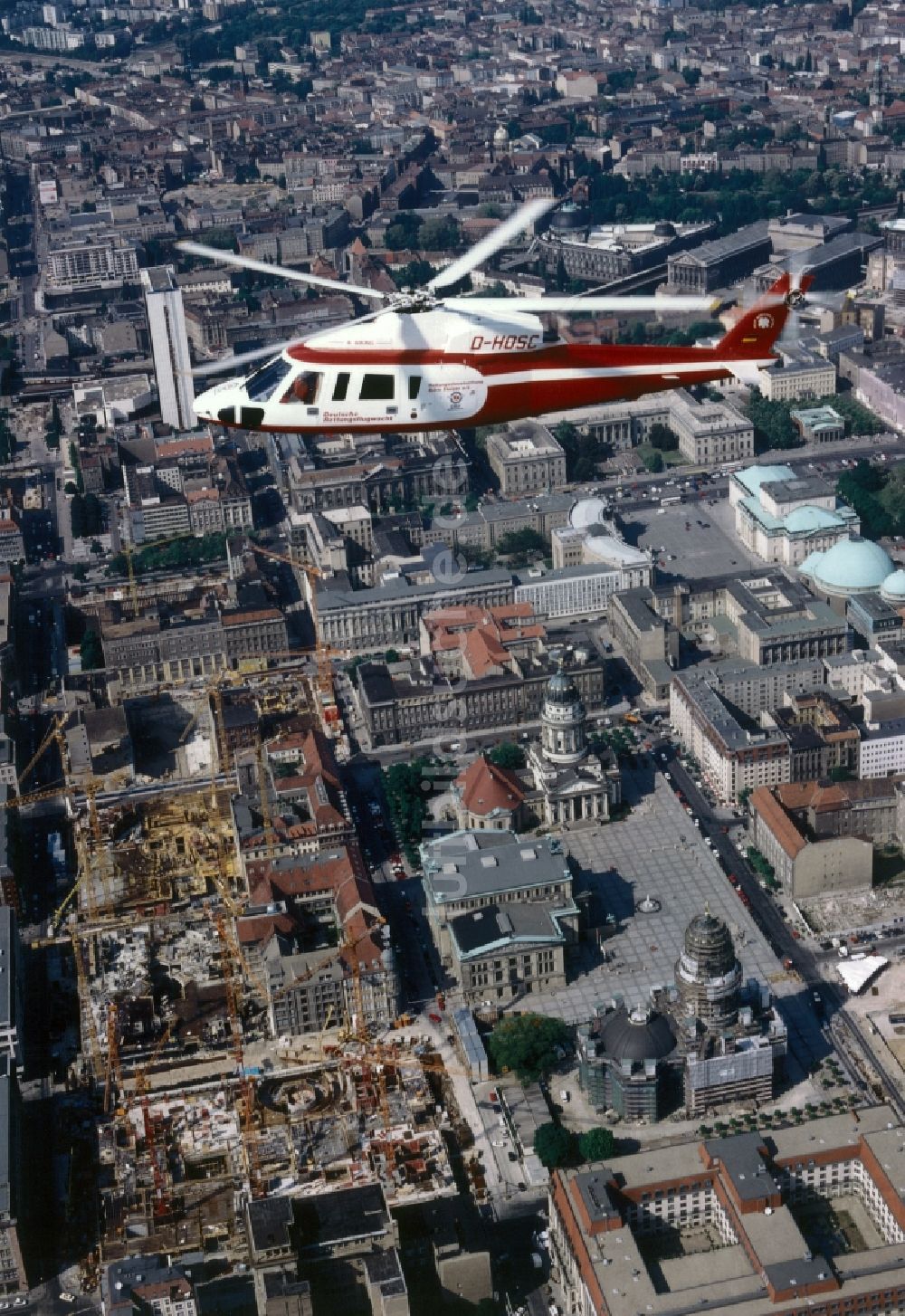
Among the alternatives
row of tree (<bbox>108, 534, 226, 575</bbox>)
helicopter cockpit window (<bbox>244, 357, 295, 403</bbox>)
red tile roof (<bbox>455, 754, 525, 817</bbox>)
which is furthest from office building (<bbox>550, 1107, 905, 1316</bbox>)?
row of tree (<bbox>108, 534, 226, 575</bbox>)

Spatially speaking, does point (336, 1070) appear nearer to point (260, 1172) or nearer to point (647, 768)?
point (260, 1172)

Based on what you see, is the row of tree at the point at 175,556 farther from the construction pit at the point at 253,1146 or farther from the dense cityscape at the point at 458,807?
the construction pit at the point at 253,1146

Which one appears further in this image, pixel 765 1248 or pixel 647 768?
pixel 647 768

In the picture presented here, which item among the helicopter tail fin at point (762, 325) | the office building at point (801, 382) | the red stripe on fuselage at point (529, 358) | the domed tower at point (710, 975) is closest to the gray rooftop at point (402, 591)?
→ the office building at point (801, 382)

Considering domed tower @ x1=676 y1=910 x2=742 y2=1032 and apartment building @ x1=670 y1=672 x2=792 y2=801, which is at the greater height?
domed tower @ x1=676 y1=910 x2=742 y2=1032

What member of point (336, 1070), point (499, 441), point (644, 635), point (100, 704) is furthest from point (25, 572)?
point (336, 1070)

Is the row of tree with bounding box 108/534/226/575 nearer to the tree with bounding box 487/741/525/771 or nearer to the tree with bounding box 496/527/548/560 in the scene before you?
the tree with bounding box 496/527/548/560

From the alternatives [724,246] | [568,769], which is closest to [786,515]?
[568,769]

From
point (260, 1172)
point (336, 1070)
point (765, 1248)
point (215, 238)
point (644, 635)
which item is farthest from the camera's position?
point (215, 238)
